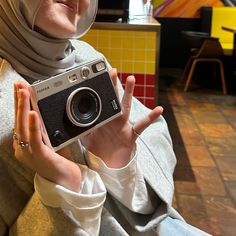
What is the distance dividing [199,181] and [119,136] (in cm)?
180

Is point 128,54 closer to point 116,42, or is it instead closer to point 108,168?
point 116,42

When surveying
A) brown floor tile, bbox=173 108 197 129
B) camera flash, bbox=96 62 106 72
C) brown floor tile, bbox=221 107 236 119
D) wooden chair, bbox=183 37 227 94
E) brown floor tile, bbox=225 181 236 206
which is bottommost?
brown floor tile, bbox=225 181 236 206

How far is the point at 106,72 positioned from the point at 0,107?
0.20 meters

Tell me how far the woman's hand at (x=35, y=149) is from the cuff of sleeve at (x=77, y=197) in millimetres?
15

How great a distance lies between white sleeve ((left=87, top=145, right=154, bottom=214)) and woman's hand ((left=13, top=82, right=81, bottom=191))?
0.08 meters

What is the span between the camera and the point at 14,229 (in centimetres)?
72

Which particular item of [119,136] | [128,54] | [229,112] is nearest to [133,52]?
[128,54]

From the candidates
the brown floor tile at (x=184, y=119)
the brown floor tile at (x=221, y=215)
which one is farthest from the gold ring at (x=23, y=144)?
the brown floor tile at (x=184, y=119)

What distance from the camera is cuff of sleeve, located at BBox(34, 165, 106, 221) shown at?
0.63m

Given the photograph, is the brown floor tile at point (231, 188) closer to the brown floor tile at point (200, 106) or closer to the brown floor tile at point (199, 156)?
the brown floor tile at point (199, 156)

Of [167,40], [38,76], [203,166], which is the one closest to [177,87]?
[167,40]

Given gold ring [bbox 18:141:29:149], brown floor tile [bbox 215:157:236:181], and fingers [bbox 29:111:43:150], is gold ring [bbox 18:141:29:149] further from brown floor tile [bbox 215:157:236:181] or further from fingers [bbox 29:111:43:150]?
brown floor tile [bbox 215:157:236:181]

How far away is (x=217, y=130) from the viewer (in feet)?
10.9

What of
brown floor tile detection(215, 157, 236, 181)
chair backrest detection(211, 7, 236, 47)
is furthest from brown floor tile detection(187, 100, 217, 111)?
chair backrest detection(211, 7, 236, 47)
